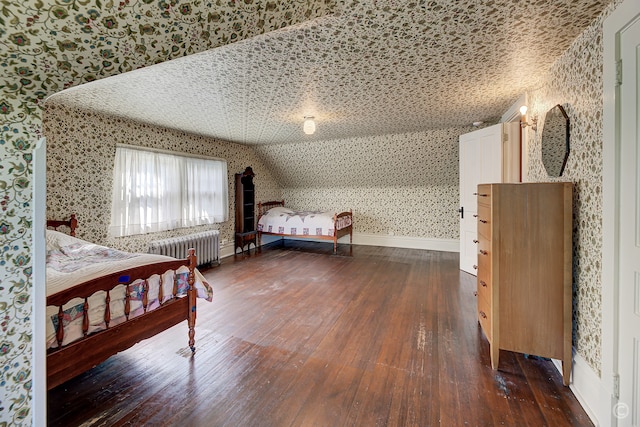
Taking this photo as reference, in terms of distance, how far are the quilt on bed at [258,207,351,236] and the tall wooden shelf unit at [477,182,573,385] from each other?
3.95 meters

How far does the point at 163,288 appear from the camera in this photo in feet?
6.89

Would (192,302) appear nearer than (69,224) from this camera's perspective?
Yes

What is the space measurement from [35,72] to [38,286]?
84 cm

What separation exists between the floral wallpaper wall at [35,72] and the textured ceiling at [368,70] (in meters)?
0.83

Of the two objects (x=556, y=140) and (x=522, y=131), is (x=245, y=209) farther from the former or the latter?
(x=556, y=140)

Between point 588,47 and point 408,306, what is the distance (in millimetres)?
2568

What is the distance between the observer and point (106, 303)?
1719mm

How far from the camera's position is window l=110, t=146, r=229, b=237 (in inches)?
147

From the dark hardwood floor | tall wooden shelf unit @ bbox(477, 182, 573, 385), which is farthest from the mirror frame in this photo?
the dark hardwood floor

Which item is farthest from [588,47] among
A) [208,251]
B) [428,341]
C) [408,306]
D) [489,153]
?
[208,251]

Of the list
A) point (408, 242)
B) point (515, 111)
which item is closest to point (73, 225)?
point (515, 111)

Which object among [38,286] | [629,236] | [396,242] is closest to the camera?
[38,286]

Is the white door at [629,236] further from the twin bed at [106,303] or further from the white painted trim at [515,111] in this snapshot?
the twin bed at [106,303]

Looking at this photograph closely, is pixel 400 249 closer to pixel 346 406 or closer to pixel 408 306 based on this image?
pixel 408 306
